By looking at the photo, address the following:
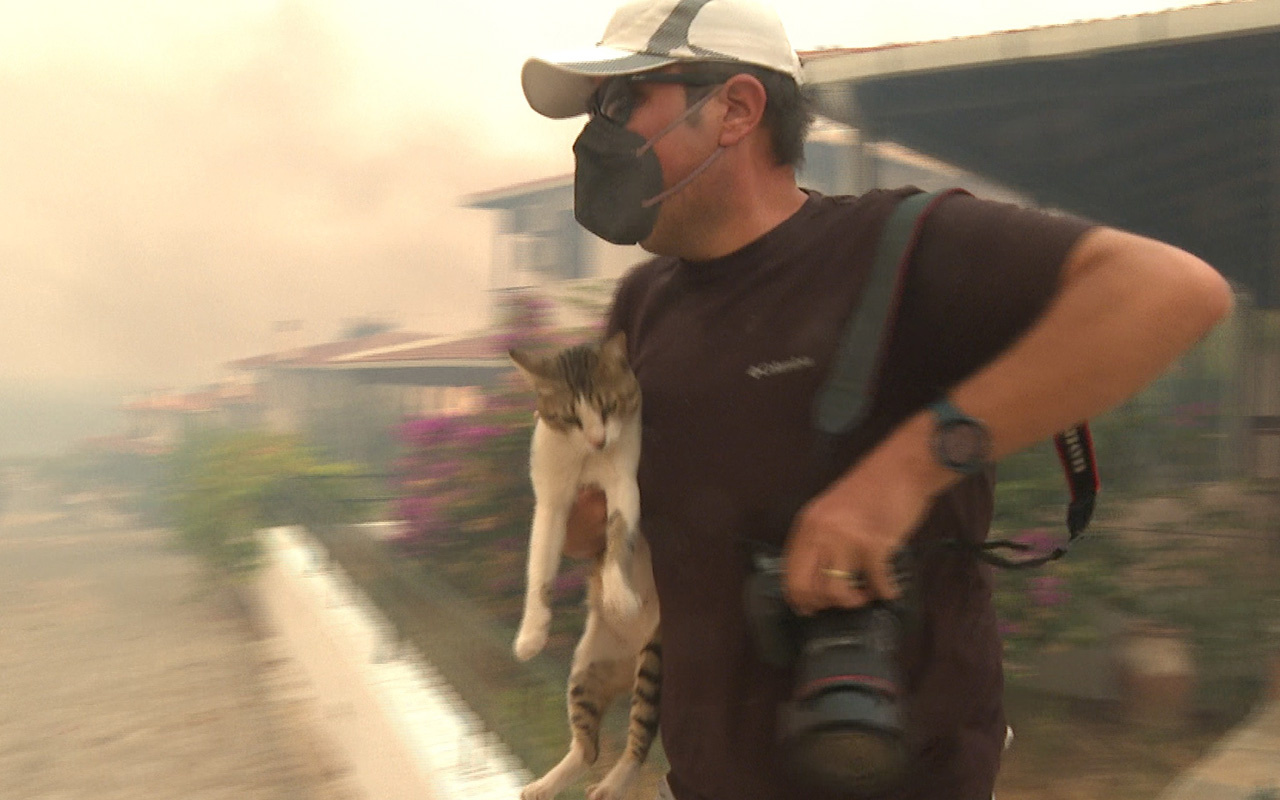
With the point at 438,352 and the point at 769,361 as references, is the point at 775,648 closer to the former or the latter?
the point at 769,361

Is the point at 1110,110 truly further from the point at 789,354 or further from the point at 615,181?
the point at 789,354

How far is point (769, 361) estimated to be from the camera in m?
1.27

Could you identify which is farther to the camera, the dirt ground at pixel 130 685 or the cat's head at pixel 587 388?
the dirt ground at pixel 130 685

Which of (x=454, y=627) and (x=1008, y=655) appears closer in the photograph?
(x=454, y=627)

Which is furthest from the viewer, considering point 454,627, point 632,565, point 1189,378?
point 1189,378

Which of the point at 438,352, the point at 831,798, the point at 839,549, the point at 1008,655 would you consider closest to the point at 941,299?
the point at 839,549

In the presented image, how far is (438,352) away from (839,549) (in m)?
4.44

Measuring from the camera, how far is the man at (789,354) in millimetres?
1049

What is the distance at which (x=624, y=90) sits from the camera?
145 centimetres

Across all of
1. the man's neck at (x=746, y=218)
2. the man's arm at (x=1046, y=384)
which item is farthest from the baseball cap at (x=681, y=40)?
the man's arm at (x=1046, y=384)

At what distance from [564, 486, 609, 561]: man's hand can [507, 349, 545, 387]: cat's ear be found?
0.21 meters

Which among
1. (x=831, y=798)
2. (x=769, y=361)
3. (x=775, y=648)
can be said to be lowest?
(x=831, y=798)

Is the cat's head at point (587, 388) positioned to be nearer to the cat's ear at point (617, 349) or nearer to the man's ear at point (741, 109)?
the cat's ear at point (617, 349)

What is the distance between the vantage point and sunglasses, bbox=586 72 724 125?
1396mm
